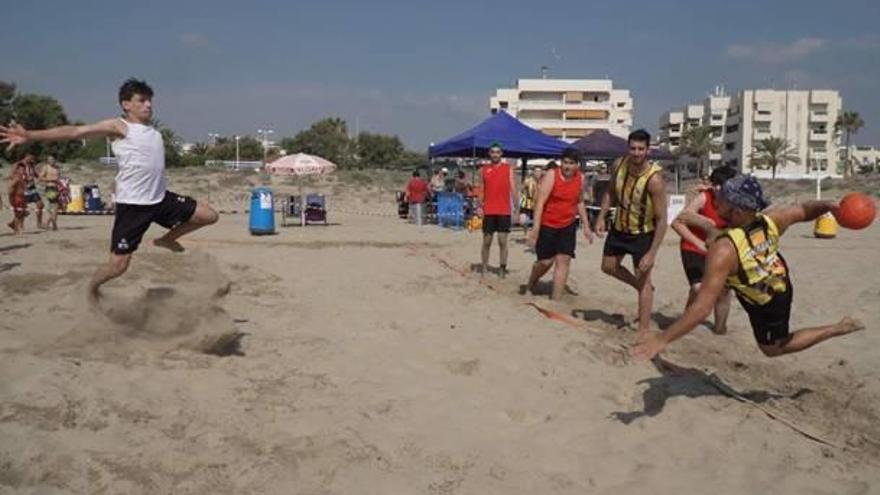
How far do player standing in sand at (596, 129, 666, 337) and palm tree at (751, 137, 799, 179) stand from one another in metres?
81.0

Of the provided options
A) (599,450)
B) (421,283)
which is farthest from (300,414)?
(421,283)

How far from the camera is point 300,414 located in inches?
156

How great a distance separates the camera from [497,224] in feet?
29.9

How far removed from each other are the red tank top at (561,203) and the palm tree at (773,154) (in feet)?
262

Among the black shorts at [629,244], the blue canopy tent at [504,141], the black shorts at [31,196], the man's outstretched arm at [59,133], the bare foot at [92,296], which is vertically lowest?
the bare foot at [92,296]

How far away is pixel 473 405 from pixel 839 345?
3436 millimetres

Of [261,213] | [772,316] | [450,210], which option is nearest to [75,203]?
[261,213]

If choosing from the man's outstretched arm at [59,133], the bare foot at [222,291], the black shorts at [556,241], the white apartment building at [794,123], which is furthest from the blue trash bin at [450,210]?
the white apartment building at [794,123]

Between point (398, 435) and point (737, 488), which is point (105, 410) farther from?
point (737, 488)

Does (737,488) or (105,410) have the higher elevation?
(105,410)

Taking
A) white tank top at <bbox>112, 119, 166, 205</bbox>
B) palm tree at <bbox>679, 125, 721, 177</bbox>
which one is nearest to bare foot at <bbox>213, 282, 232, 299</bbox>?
white tank top at <bbox>112, 119, 166, 205</bbox>

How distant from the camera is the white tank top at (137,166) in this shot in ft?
16.8

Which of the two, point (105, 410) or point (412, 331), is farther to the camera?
point (412, 331)

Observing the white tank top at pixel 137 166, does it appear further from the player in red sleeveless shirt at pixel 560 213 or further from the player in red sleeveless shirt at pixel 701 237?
the player in red sleeveless shirt at pixel 701 237
